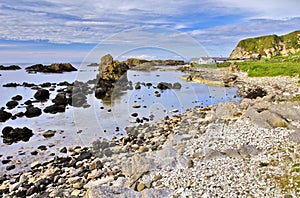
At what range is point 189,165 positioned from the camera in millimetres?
9570

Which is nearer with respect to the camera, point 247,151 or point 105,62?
point 247,151

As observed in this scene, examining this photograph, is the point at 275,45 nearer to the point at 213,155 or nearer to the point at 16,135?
the point at 16,135

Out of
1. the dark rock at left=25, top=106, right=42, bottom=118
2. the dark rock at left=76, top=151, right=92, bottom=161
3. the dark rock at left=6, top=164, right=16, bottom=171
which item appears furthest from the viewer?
the dark rock at left=25, top=106, right=42, bottom=118

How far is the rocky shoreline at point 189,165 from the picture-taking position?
316 inches

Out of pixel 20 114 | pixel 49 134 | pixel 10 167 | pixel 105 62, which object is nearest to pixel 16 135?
pixel 49 134

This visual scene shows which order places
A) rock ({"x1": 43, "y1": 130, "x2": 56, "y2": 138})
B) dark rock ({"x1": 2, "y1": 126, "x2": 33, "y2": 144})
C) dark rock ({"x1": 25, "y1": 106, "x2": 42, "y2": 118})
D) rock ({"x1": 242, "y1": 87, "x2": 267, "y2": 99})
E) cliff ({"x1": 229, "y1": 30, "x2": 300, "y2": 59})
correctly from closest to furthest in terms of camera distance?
dark rock ({"x1": 2, "y1": 126, "x2": 33, "y2": 144}), rock ({"x1": 43, "y1": 130, "x2": 56, "y2": 138}), dark rock ({"x1": 25, "y1": 106, "x2": 42, "y2": 118}), rock ({"x1": 242, "y1": 87, "x2": 267, "y2": 99}), cliff ({"x1": 229, "y1": 30, "x2": 300, "y2": 59})

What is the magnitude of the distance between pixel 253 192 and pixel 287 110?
7.73m

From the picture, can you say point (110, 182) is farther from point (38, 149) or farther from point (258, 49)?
point (258, 49)

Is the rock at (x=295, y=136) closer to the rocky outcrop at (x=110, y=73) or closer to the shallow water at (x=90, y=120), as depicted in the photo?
the shallow water at (x=90, y=120)

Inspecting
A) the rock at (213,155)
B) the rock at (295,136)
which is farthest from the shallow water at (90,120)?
the rock at (295,136)

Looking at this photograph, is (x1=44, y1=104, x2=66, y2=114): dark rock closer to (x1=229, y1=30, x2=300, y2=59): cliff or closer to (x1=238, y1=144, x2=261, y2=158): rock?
(x1=238, y1=144, x2=261, y2=158): rock

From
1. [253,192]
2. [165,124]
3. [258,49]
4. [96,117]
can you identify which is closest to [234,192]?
[253,192]

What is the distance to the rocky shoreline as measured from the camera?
8.02 m

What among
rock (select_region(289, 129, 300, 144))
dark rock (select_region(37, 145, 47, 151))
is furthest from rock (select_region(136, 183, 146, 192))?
dark rock (select_region(37, 145, 47, 151))
